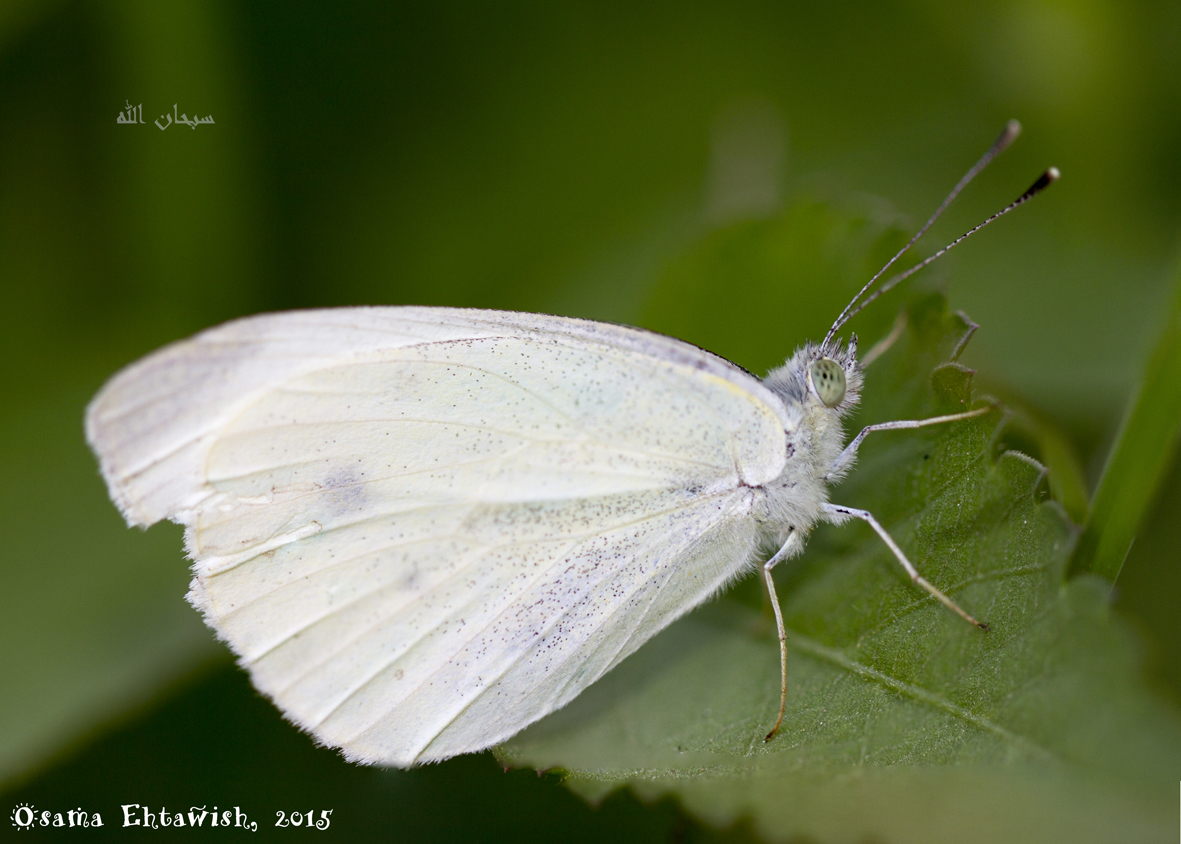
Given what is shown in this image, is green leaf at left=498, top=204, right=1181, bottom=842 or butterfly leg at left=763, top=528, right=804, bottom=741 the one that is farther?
butterfly leg at left=763, top=528, right=804, bottom=741

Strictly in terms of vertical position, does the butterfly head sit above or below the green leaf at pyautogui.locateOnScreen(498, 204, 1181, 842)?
above

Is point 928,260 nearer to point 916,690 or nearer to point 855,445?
point 855,445

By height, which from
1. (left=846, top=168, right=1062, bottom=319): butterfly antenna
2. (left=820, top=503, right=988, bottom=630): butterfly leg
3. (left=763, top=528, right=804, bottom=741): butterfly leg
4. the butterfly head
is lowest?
(left=763, top=528, right=804, bottom=741): butterfly leg

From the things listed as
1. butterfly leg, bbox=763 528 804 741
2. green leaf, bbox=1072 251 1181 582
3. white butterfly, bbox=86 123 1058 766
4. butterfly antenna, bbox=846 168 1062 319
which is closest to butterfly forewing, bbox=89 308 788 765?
white butterfly, bbox=86 123 1058 766

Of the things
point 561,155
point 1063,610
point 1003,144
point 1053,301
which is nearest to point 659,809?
point 1063,610

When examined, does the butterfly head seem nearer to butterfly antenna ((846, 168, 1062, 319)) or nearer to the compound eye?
the compound eye

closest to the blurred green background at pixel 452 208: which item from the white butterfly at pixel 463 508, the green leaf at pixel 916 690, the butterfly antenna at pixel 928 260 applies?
the butterfly antenna at pixel 928 260

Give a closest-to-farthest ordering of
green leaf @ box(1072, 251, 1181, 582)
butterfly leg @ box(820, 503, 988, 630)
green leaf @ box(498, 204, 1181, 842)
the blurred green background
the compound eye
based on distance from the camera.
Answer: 1. green leaf @ box(498, 204, 1181, 842)
2. butterfly leg @ box(820, 503, 988, 630)
3. green leaf @ box(1072, 251, 1181, 582)
4. the compound eye
5. the blurred green background

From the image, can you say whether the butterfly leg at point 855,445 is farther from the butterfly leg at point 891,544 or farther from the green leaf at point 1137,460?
the green leaf at point 1137,460
